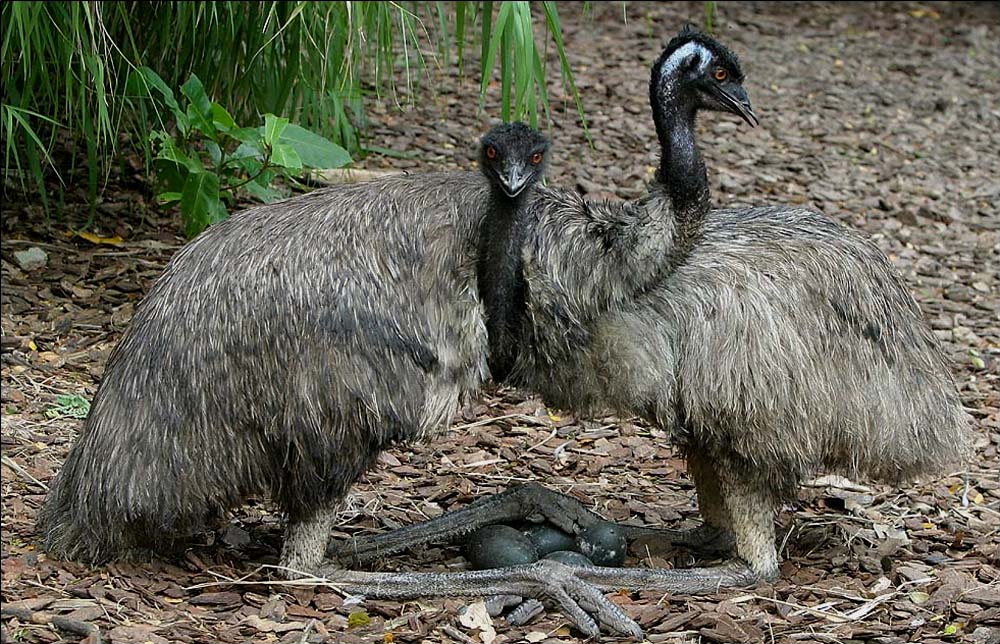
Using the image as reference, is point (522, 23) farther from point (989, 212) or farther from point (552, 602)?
point (989, 212)

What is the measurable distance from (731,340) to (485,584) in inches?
39.0

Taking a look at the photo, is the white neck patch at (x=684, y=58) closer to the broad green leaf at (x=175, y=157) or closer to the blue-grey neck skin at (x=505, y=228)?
the blue-grey neck skin at (x=505, y=228)

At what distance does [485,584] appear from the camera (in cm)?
415

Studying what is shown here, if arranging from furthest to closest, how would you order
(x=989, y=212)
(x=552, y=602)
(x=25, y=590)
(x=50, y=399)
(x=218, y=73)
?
(x=989, y=212) → (x=218, y=73) → (x=50, y=399) → (x=552, y=602) → (x=25, y=590)

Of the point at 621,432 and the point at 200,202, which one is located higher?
the point at 200,202

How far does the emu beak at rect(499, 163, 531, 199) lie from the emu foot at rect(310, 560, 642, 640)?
112 cm

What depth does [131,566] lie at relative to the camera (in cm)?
405

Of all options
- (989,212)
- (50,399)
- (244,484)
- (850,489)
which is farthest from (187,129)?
(989,212)

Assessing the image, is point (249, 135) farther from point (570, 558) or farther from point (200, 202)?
point (570, 558)

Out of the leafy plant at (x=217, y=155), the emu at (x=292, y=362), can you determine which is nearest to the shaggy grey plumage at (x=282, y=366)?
the emu at (x=292, y=362)

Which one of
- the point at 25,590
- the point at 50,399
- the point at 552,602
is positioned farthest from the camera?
the point at 50,399

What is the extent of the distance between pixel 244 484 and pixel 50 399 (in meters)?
1.45

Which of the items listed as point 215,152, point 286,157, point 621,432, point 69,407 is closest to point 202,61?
point 215,152

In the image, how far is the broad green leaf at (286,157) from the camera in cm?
496
